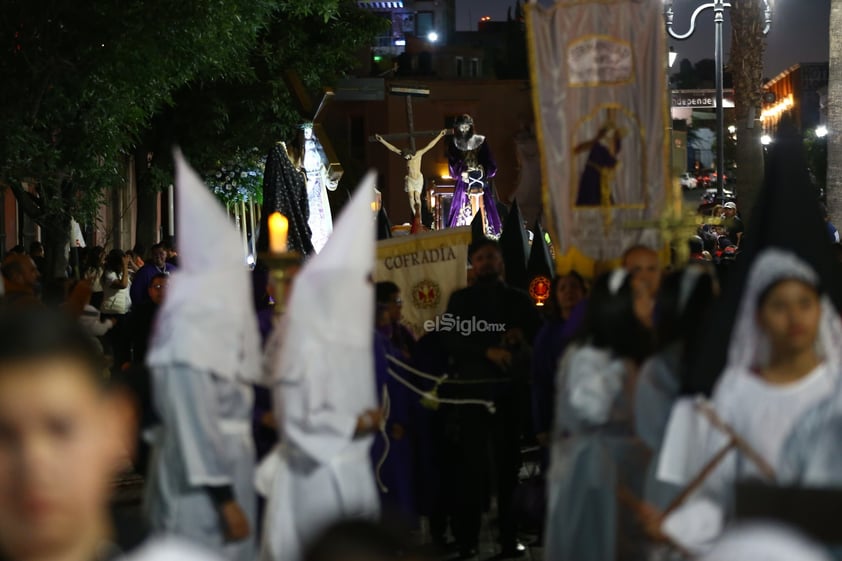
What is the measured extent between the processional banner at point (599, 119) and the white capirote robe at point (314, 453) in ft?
9.44

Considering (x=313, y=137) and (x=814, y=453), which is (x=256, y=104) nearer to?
(x=313, y=137)

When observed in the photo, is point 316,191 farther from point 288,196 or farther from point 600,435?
point 600,435

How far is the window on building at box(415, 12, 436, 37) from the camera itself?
11419 cm

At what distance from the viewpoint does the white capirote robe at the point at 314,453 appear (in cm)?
616

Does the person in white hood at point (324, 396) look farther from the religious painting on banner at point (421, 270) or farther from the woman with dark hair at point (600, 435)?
the religious painting on banner at point (421, 270)

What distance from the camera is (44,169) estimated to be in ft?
56.4

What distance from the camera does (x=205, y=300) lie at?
19.6 feet

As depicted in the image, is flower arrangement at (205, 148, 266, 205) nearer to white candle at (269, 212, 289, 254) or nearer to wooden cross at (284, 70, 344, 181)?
wooden cross at (284, 70, 344, 181)

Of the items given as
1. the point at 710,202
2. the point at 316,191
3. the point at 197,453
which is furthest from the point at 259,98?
the point at 197,453

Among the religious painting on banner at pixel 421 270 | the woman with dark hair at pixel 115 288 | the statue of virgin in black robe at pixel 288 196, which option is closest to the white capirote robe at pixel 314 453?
the religious painting on banner at pixel 421 270

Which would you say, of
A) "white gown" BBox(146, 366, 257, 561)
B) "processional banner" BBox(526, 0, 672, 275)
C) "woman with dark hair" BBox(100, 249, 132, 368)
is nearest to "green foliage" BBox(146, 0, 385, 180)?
"woman with dark hair" BBox(100, 249, 132, 368)

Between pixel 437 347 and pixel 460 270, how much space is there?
133 cm

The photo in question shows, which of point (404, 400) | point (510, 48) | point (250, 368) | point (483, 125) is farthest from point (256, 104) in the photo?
point (510, 48)

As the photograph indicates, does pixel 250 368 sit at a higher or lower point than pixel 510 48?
lower
